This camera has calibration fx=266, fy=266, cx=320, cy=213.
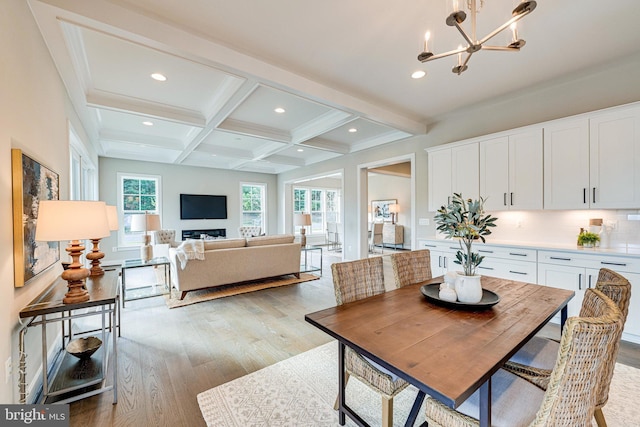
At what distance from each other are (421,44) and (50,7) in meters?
2.95

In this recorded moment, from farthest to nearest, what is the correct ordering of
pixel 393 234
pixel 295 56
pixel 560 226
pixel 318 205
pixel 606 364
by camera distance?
pixel 318 205 < pixel 393 234 < pixel 560 226 < pixel 295 56 < pixel 606 364

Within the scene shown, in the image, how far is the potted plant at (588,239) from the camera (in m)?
2.97

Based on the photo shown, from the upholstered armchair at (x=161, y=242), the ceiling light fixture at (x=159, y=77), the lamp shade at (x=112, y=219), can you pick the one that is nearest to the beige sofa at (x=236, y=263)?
the lamp shade at (x=112, y=219)

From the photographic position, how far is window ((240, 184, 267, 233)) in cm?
892

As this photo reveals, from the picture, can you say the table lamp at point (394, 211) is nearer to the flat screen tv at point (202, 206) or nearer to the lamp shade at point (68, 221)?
the flat screen tv at point (202, 206)

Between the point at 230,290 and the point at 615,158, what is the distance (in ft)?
17.1

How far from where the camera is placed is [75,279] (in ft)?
5.97

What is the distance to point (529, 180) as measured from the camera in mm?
3395

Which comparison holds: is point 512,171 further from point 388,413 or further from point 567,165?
point 388,413

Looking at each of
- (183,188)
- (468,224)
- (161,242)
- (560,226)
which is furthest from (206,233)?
(560,226)

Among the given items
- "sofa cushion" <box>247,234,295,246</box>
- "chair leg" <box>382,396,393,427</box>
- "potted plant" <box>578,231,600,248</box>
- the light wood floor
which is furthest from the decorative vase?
"sofa cushion" <box>247,234,295,246</box>

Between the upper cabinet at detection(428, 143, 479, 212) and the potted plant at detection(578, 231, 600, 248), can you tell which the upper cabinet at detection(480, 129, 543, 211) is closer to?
the upper cabinet at detection(428, 143, 479, 212)

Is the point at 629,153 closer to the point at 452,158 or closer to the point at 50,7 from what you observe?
the point at 452,158

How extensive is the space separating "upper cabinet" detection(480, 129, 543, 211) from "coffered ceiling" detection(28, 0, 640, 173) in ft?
2.23
